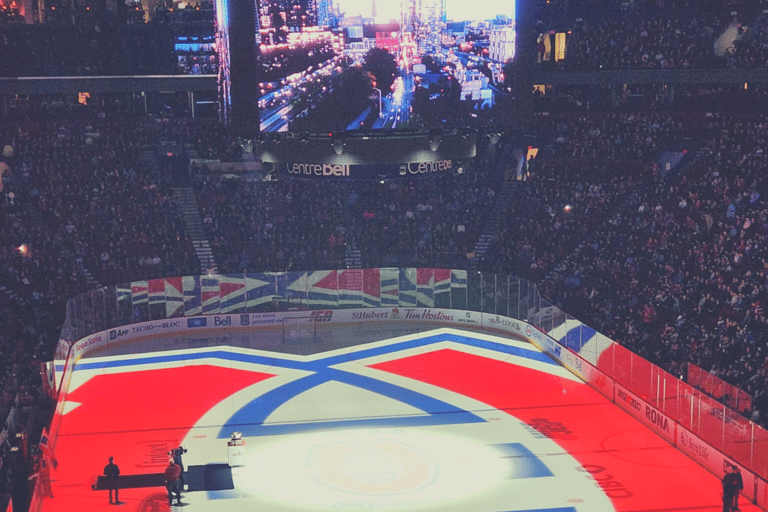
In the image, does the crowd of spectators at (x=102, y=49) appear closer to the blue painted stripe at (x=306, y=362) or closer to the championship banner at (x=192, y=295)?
the championship banner at (x=192, y=295)

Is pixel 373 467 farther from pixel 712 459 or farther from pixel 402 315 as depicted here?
pixel 402 315

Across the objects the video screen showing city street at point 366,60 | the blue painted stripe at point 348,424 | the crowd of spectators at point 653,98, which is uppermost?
the video screen showing city street at point 366,60

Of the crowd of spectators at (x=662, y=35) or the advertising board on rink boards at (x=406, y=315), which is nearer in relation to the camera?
the advertising board on rink boards at (x=406, y=315)

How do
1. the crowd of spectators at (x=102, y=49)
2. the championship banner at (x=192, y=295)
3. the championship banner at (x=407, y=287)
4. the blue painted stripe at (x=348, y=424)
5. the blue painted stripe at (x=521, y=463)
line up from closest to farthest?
the blue painted stripe at (x=521, y=463) → the blue painted stripe at (x=348, y=424) → the championship banner at (x=192, y=295) → the championship banner at (x=407, y=287) → the crowd of spectators at (x=102, y=49)

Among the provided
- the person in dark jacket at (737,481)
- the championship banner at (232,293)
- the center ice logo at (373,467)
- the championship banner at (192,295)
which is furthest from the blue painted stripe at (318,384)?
the person in dark jacket at (737,481)

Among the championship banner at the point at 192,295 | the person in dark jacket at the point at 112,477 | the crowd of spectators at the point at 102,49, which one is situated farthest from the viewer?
the crowd of spectators at the point at 102,49

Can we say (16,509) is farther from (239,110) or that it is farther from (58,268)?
(58,268)

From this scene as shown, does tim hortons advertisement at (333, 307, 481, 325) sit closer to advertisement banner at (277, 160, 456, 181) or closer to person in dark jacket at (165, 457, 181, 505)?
advertisement banner at (277, 160, 456, 181)
